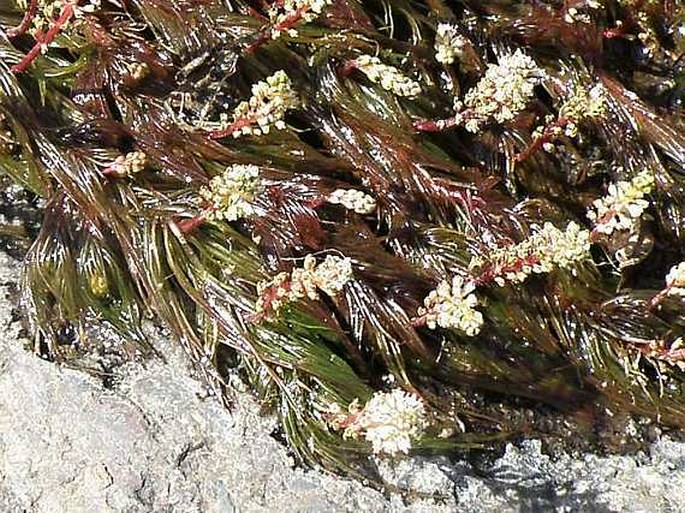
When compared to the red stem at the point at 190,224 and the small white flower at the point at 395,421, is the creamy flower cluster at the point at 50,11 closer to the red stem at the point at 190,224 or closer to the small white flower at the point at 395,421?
the red stem at the point at 190,224

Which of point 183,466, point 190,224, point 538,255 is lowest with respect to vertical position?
point 183,466

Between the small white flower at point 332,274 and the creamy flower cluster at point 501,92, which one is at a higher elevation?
the creamy flower cluster at point 501,92

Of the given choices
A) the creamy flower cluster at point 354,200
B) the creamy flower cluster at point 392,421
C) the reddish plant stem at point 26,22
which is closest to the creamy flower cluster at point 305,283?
the creamy flower cluster at point 354,200

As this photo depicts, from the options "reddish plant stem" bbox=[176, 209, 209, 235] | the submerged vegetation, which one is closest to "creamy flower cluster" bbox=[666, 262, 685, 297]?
the submerged vegetation

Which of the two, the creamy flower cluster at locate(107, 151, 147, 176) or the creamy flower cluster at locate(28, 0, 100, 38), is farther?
the creamy flower cluster at locate(107, 151, 147, 176)

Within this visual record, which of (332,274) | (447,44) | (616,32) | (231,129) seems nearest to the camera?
(332,274)

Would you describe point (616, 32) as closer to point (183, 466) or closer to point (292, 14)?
point (292, 14)

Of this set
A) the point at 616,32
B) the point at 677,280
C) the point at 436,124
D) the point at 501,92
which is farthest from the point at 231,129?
the point at 616,32

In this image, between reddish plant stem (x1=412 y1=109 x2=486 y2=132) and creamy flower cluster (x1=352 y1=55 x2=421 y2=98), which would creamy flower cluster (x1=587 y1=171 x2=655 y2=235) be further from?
creamy flower cluster (x1=352 y1=55 x2=421 y2=98)
